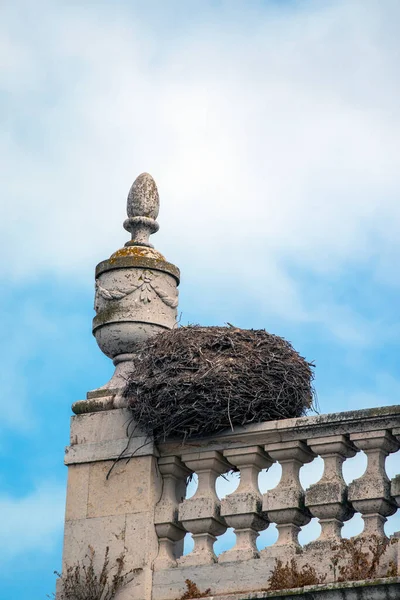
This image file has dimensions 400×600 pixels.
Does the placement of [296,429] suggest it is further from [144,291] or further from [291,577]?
[144,291]

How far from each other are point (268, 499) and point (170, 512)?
72cm

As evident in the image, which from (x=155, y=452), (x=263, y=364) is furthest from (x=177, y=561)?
(x=263, y=364)

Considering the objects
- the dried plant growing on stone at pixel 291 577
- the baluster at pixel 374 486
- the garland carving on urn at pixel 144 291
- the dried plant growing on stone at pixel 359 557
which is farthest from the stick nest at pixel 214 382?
the dried plant growing on stone at pixel 359 557

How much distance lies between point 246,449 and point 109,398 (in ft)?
3.70

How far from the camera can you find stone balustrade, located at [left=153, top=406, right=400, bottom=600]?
28.1ft

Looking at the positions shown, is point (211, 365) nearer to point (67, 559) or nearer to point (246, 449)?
point (246, 449)

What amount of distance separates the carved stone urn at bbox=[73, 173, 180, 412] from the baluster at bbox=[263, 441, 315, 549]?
52.8 inches

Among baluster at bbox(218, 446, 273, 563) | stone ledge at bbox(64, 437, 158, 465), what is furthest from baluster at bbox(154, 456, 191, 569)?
baluster at bbox(218, 446, 273, 563)

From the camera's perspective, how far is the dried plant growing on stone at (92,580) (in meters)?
9.15

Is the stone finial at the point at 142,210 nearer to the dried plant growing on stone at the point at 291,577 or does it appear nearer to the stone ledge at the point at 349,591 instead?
the dried plant growing on stone at the point at 291,577

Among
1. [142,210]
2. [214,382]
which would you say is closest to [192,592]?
[214,382]

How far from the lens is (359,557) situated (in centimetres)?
836

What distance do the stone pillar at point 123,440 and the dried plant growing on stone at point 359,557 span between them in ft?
4.29

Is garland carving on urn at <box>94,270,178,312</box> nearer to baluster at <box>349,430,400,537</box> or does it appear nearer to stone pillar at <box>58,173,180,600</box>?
stone pillar at <box>58,173,180,600</box>
